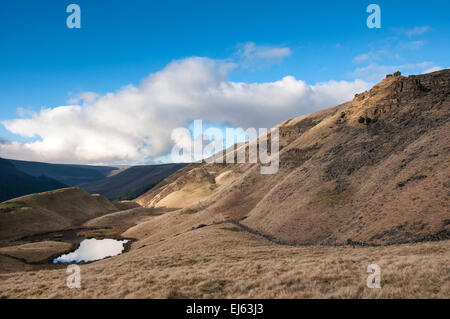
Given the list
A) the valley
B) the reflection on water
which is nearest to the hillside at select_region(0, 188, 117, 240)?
the valley

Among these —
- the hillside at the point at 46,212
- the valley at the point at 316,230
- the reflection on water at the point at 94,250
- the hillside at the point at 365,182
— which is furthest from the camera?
the hillside at the point at 46,212

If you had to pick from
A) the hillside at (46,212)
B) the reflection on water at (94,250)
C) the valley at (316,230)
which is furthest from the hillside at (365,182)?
the hillside at (46,212)

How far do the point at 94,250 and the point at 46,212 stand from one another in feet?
167

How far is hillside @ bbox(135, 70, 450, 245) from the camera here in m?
26.9

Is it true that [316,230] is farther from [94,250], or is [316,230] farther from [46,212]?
[46,212]

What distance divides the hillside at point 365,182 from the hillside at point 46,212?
37.1 metres

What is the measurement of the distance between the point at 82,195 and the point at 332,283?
135 metres

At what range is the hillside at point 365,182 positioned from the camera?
26891 millimetres

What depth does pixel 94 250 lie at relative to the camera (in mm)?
55344

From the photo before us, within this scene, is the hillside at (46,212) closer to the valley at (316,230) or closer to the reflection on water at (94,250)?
the valley at (316,230)

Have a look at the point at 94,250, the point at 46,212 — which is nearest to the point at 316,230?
the point at 94,250

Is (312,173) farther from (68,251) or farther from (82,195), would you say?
(82,195)

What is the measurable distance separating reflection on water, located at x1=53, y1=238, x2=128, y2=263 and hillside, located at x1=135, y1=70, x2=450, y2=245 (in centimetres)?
874
